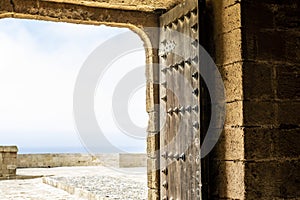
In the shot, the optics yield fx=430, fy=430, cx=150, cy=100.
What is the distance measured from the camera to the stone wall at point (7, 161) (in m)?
10.7

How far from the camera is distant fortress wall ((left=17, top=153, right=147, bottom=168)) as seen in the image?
1243 centimetres

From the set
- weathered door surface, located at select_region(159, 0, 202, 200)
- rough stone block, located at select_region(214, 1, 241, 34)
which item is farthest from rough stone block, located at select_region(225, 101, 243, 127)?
rough stone block, located at select_region(214, 1, 241, 34)

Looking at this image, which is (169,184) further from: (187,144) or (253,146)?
(253,146)

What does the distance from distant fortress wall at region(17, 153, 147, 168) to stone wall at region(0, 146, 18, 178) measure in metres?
2.67

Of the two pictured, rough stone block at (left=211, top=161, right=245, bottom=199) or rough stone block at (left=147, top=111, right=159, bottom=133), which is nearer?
rough stone block at (left=211, top=161, right=245, bottom=199)

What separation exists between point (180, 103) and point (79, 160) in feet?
37.7

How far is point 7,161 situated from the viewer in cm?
1072

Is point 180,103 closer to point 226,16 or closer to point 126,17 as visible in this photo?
point 226,16

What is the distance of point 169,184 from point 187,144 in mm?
469

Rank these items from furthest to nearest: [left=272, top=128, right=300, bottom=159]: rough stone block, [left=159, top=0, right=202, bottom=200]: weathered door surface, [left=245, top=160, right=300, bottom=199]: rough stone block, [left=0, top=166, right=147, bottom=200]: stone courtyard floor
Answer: [left=0, top=166, right=147, bottom=200]: stone courtyard floor, [left=159, top=0, right=202, bottom=200]: weathered door surface, [left=272, top=128, right=300, bottom=159]: rough stone block, [left=245, top=160, right=300, bottom=199]: rough stone block

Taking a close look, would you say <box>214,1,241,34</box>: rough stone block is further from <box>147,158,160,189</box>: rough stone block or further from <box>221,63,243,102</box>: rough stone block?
<box>147,158,160,189</box>: rough stone block

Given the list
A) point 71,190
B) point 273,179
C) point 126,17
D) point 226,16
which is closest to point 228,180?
point 273,179

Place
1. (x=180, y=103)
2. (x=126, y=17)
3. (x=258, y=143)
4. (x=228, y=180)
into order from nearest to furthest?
1. (x=258, y=143)
2. (x=228, y=180)
3. (x=180, y=103)
4. (x=126, y=17)

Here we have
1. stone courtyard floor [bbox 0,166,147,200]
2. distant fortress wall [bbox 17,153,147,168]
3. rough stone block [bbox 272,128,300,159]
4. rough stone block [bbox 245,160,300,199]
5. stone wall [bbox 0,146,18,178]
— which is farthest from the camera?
distant fortress wall [bbox 17,153,147,168]
